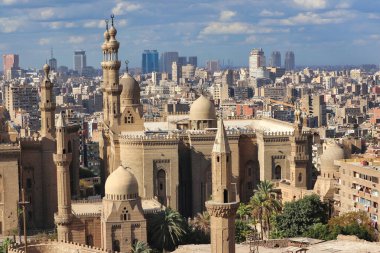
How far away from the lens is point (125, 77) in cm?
5588

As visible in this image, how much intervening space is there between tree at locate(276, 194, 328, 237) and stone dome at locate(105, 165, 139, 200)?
27.2 feet

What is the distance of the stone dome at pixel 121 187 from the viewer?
1490 inches

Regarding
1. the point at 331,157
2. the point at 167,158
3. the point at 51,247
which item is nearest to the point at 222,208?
the point at 51,247

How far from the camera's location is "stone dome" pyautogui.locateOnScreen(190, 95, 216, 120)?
49.4 meters

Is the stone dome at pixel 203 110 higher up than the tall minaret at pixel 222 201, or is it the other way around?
the stone dome at pixel 203 110

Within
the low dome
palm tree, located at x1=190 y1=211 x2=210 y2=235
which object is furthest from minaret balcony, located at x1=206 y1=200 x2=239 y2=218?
the low dome

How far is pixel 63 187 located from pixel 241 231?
9372mm

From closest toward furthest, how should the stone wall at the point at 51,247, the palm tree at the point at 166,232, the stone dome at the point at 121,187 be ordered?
the stone wall at the point at 51,247 < the stone dome at the point at 121,187 < the palm tree at the point at 166,232

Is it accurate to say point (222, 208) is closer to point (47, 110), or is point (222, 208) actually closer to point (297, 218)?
point (297, 218)

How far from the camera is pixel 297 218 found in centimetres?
4172

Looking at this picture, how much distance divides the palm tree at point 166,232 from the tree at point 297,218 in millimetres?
5490

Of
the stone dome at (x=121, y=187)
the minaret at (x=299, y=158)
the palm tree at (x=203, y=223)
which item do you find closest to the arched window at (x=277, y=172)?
the minaret at (x=299, y=158)

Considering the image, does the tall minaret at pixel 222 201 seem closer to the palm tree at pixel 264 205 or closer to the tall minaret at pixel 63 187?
the tall minaret at pixel 63 187

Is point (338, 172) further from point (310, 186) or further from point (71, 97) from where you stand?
point (71, 97)
